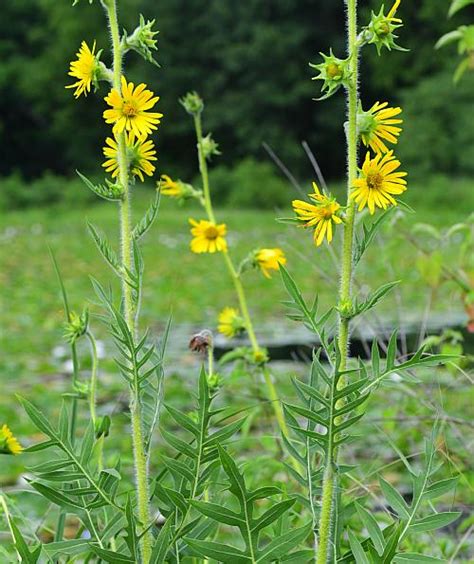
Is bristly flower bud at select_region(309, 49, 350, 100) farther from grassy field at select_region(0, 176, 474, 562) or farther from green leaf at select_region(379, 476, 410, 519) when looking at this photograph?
green leaf at select_region(379, 476, 410, 519)

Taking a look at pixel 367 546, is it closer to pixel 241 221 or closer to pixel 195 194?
pixel 195 194

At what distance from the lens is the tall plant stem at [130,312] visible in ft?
3.51

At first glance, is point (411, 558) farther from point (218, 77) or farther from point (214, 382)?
point (218, 77)

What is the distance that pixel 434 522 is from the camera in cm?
106

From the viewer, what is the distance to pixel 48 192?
19.7 metres

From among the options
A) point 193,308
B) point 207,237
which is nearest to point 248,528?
point 207,237

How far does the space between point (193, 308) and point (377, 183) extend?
19.2 feet

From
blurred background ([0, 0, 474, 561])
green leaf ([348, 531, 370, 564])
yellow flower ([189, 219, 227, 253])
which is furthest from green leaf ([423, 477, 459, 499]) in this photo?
blurred background ([0, 0, 474, 561])

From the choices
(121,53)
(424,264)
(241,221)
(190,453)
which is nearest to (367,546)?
(190,453)

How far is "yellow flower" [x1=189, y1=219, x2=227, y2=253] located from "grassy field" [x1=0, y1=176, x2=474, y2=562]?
0.20 m

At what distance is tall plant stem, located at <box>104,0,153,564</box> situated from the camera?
1.07 m

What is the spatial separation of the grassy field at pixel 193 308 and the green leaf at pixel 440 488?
254 millimetres

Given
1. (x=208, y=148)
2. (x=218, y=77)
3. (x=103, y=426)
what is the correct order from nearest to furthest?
(x=103, y=426) → (x=208, y=148) → (x=218, y=77)

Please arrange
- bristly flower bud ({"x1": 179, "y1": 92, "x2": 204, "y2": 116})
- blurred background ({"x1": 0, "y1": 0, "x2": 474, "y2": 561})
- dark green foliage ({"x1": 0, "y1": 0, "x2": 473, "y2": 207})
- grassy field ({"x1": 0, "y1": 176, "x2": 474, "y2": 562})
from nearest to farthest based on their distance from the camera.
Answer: bristly flower bud ({"x1": 179, "y1": 92, "x2": 204, "y2": 116})
grassy field ({"x1": 0, "y1": 176, "x2": 474, "y2": 562})
blurred background ({"x1": 0, "y1": 0, "x2": 474, "y2": 561})
dark green foliage ({"x1": 0, "y1": 0, "x2": 473, "y2": 207})
